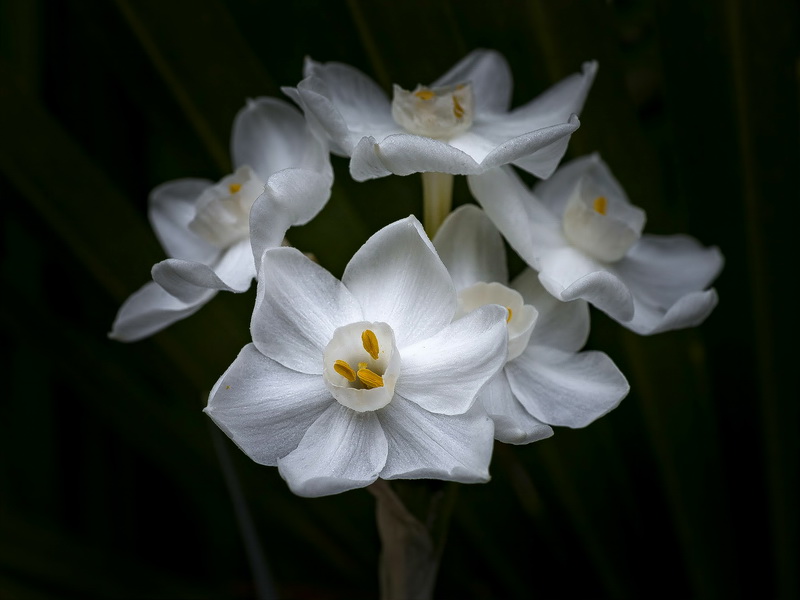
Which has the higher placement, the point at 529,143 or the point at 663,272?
the point at 529,143

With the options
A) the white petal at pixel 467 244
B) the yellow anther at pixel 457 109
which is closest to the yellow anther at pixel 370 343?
the white petal at pixel 467 244

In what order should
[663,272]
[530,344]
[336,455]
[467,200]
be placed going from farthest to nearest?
[467,200] < [663,272] < [530,344] < [336,455]

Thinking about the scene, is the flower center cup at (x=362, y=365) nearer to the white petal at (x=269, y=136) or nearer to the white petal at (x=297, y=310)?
the white petal at (x=297, y=310)

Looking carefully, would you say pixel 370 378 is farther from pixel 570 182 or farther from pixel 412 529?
pixel 570 182

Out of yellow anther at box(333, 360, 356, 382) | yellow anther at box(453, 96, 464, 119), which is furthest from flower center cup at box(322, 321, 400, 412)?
yellow anther at box(453, 96, 464, 119)

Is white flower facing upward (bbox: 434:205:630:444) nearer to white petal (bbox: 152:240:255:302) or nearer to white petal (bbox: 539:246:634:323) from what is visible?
white petal (bbox: 539:246:634:323)

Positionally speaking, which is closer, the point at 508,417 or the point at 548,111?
the point at 508,417

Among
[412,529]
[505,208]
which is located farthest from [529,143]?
[412,529]
